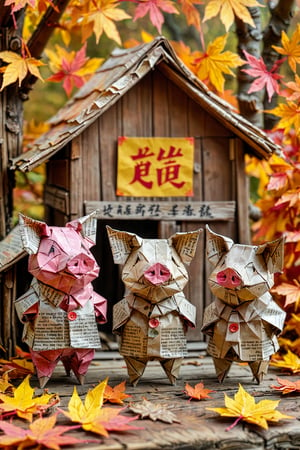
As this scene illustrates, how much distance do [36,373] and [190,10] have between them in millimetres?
2365

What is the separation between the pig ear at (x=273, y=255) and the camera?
3.01 m

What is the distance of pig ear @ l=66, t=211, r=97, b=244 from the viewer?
3.06 metres

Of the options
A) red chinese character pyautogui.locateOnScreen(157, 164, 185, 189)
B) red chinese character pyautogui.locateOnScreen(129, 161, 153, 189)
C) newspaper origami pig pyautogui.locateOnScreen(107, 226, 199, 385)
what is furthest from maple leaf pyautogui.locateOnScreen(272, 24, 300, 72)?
newspaper origami pig pyautogui.locateOnScreen(107, 226, 199, 385)

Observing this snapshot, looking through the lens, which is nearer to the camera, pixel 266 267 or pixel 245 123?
pixel 266 267

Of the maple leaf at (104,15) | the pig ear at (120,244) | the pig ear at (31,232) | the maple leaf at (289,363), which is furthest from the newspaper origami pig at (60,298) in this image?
the maple leaf at (104,15)

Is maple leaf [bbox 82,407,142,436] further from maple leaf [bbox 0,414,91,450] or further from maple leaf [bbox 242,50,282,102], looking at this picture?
maple leaf [bbox 242,50,282,102]

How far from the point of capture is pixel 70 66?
4117 mm

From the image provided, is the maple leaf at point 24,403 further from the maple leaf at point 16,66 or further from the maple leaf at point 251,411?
the maple leaf at point 16,66

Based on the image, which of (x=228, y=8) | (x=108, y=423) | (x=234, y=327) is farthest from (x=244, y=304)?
(x=228, y=8)

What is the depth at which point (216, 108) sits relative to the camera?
11.8 feet

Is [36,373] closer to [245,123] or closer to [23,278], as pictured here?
[23,278]

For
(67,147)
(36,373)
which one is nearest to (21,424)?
(36,373)

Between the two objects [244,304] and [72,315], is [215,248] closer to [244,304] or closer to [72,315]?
[244,304]

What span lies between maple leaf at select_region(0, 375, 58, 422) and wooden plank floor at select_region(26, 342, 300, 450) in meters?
0.11
